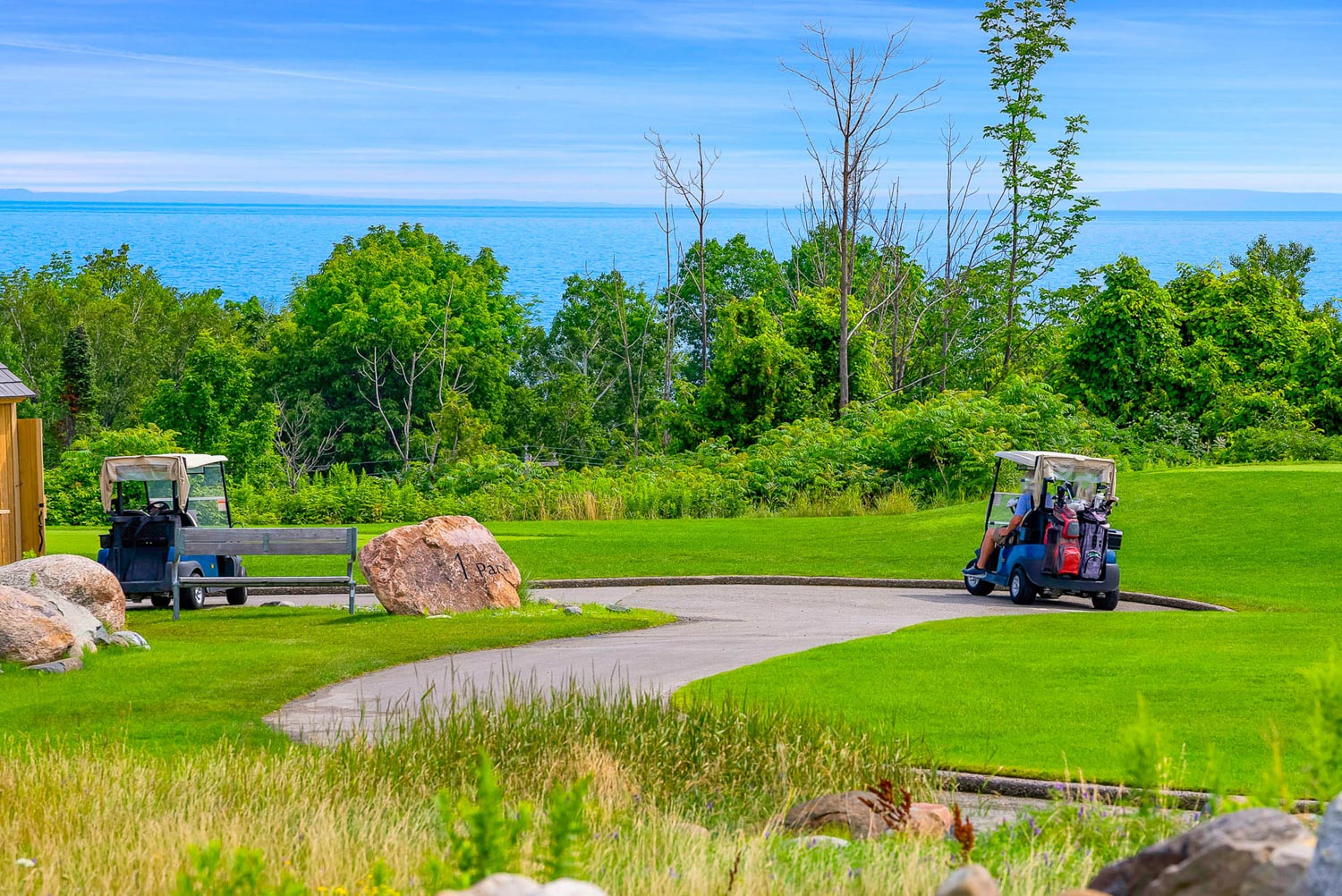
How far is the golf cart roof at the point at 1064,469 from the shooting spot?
677 inches

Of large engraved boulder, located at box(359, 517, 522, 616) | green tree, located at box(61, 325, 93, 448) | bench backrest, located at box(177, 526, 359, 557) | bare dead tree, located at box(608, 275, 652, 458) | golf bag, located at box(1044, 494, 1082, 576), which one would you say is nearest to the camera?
large engraved boulder, located at box(359, 517, 522, 616)

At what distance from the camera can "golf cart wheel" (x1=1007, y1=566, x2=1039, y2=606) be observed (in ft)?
58.1

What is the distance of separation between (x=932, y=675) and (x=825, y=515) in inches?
657

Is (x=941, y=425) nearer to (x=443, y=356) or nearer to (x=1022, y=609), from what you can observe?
(x=1022, y=609)

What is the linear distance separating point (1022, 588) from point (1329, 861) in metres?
14.4

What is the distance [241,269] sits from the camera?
158500 millimetres

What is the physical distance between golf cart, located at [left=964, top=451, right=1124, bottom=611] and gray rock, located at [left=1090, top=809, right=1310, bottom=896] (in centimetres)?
1310

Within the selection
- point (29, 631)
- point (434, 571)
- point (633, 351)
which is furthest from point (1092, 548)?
point (633, 351)

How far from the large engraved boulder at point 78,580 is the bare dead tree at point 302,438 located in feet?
Result: 143

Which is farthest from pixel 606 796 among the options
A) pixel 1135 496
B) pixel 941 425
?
pixel 941 425

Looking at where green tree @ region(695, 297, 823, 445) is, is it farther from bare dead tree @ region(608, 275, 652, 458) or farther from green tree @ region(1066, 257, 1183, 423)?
bare dead tree @ region(608, 275, 652, 458)

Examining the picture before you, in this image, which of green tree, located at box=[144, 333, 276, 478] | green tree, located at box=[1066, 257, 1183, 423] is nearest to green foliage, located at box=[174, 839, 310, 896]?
green tree, located at box=[1066, 257, 1183, 423]

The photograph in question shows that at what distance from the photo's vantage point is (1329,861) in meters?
3.71

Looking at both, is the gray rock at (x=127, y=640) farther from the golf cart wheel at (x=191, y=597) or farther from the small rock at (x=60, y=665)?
the golf cart wheel at (x=191, y=597)
